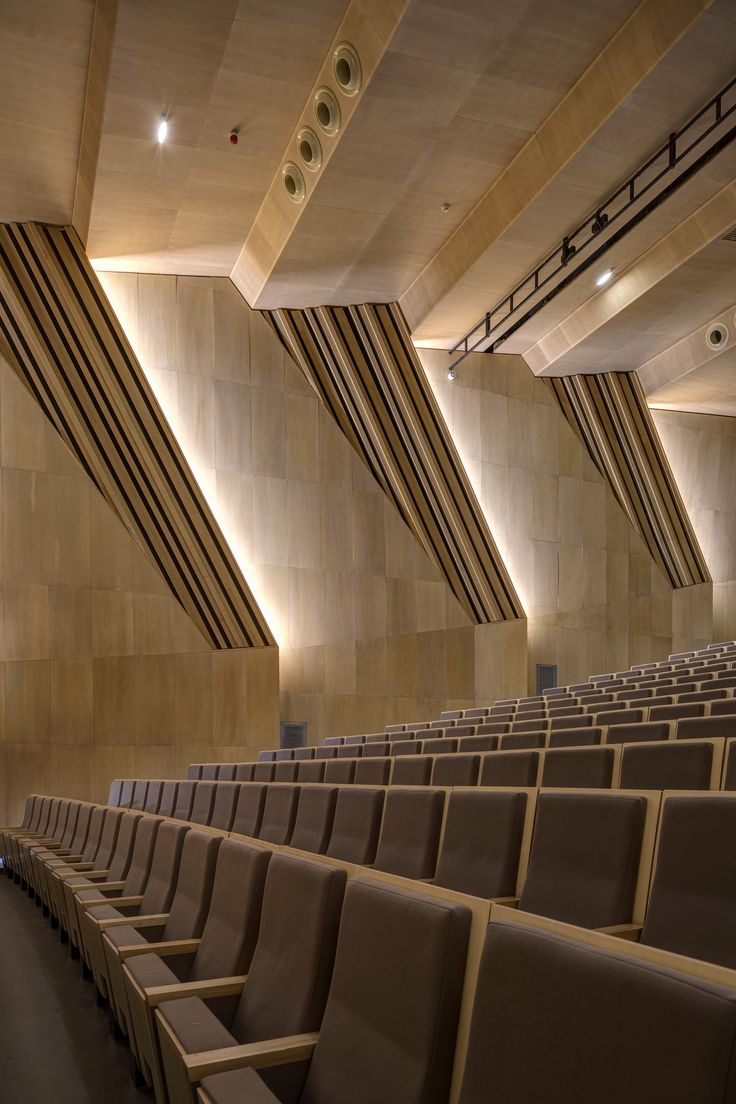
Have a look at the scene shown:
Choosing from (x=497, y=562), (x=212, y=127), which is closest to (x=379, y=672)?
(x=497, y=562)

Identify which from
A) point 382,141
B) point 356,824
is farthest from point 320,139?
point 356,824

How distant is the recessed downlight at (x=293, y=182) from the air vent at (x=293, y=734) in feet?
11.2

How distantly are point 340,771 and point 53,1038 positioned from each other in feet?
3.62

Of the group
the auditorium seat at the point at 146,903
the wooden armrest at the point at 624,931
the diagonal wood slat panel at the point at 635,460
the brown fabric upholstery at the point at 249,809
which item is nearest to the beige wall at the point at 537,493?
the diagonal wood slat panel at the point at 635,460

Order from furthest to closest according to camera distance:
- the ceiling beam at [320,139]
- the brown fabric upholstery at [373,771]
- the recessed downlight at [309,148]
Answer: the recessed downlight at [309,148]
the ceiling beam at [320,139]
the brown fabric upholstery at [373,771]

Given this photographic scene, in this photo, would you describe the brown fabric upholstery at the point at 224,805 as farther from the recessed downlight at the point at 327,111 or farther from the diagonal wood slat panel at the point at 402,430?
the diagonal wood slat panel at the point at 402,430

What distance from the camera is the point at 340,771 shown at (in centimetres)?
264

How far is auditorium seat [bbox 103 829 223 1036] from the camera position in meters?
1.45

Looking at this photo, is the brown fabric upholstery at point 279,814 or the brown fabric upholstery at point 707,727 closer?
the brown fabric upholstery at point 707,727

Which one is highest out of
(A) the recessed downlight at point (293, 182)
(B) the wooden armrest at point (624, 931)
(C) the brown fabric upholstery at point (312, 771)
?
(A) the recessed downlight at point (293, 182)

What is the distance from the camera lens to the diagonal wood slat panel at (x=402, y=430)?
7.08 metres

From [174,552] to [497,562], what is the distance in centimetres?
262

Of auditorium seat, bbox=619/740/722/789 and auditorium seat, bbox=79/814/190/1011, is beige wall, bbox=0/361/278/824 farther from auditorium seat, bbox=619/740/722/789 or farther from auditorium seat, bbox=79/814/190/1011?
auditorium seat, bbox=619/740/722/789

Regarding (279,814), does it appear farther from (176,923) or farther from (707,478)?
(707,478)
